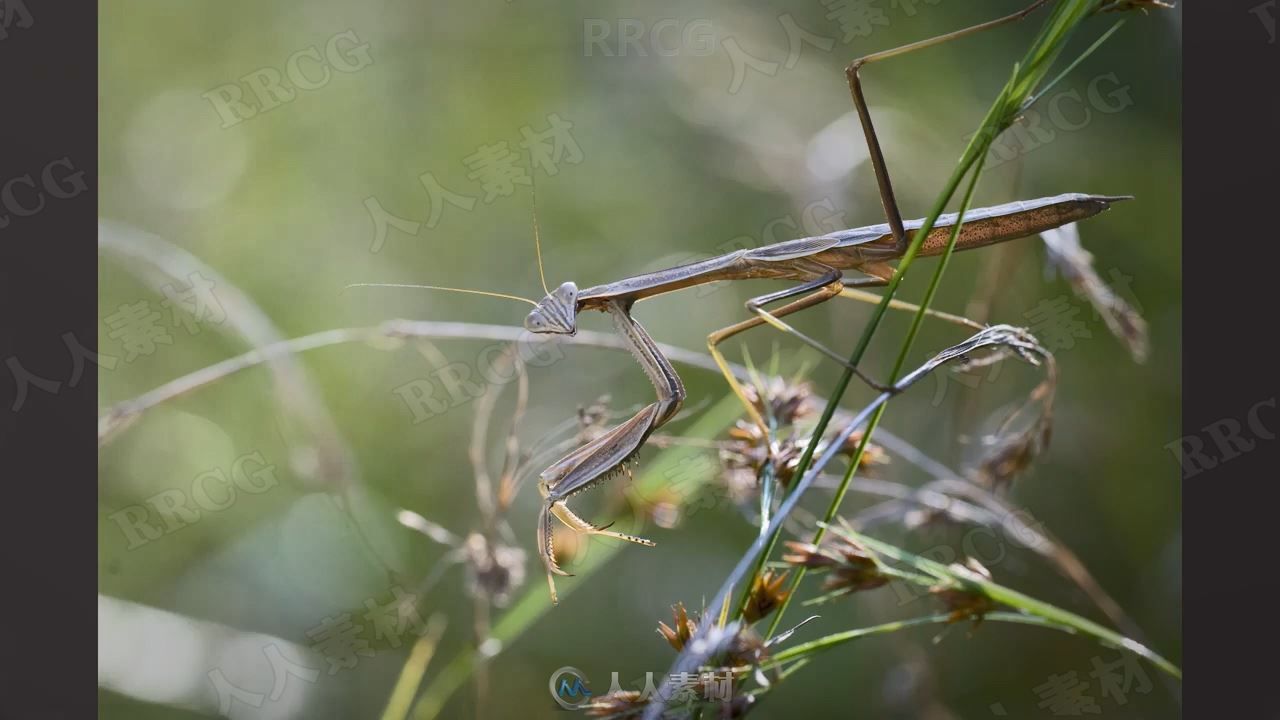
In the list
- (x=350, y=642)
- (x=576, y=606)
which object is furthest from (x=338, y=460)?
(x=576, y=606)

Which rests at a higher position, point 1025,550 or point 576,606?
point 576,606

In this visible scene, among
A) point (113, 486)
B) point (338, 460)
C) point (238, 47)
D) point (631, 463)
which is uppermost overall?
point (238, 47)

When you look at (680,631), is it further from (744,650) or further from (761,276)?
(761,276)

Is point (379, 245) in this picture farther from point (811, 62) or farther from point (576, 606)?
point (811, 62)
